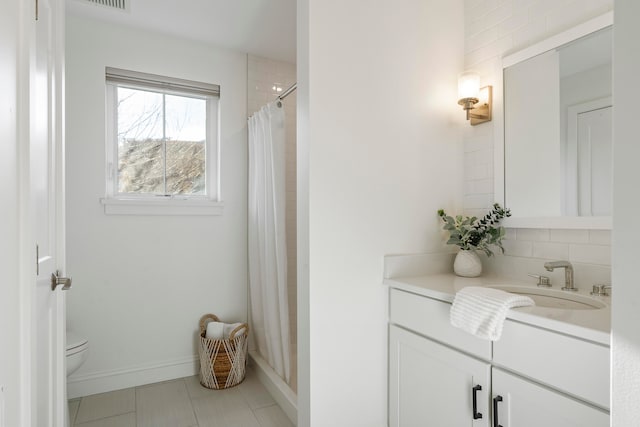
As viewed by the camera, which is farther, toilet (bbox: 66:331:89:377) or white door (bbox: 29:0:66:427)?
toilet (bbox: 66:331:89:377)

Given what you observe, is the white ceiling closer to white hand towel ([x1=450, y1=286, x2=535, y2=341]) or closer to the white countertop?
the white countertop

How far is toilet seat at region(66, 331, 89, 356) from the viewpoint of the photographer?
196 cm

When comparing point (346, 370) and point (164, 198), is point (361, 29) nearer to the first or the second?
point (346, 370)

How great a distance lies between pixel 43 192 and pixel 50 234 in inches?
7.6

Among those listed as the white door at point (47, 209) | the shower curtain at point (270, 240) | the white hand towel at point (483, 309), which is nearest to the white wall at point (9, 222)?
the white door at point (47, 209)

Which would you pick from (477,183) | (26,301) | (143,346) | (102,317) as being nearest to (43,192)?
(26,301)

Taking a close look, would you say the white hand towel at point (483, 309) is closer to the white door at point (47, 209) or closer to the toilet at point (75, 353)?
the white door at point (47, 209)

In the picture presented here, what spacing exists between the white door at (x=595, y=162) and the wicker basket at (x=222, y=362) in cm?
206

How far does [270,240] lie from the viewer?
238 cm

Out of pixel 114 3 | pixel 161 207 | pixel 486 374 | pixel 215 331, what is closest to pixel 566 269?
pixel 486 374

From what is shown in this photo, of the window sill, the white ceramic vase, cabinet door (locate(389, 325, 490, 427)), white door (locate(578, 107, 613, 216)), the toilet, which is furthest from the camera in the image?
the window sill

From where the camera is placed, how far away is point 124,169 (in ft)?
8.23

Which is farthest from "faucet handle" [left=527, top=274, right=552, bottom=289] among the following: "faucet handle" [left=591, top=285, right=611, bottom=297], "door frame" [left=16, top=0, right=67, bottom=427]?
"door frame" [left=16, top=0, right=67, bottom=427]

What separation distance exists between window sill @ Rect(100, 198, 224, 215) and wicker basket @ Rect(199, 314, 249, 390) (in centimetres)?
87
